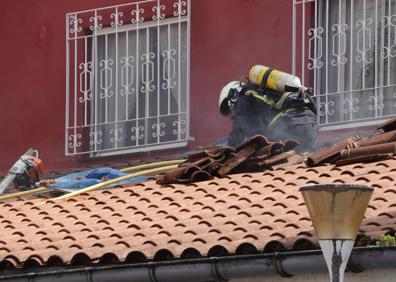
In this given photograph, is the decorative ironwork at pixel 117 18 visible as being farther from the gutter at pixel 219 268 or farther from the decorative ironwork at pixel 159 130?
the gutter at pixel 219 268

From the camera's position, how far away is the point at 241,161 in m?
15.3

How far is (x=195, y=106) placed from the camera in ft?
58.6

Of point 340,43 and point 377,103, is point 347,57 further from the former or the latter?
point 377,103

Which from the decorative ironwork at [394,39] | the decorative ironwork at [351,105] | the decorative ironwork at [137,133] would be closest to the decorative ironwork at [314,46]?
the decorative ironwork at [351,105]

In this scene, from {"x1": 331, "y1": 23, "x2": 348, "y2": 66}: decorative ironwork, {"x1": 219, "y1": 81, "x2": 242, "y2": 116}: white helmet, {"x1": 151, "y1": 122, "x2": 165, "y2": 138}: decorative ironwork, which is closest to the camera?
{"x1": 219, "y1": 81, "x2": 242, "y2": 116}: white helmet

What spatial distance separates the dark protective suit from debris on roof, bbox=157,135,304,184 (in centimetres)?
47

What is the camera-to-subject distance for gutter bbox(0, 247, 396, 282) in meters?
11.8

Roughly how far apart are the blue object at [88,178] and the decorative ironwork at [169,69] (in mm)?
1415

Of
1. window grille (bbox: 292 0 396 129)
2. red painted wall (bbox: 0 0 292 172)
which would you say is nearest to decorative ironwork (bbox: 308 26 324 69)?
window grille (bbox: 292 0 396 129)

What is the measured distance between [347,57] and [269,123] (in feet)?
4.12

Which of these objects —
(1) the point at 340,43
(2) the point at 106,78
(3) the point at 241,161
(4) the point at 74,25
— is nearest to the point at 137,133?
(2) the point at 106,78

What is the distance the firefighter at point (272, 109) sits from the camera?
16.0 m

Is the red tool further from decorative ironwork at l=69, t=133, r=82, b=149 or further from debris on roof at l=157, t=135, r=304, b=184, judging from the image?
debris on roof at l=157, t=135, r=304, b=184

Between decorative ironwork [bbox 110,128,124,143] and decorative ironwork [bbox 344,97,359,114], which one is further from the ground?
decorative ironwork [bbox 344,97,359,114]
